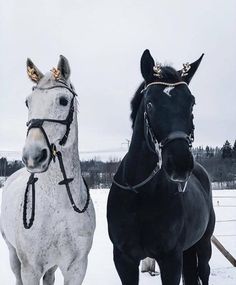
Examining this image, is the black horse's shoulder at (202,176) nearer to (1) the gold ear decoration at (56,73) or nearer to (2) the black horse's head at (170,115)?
(2) the black horse's head at (170,115)

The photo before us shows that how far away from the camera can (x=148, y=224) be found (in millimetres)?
2971

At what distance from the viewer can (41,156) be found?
245 cm

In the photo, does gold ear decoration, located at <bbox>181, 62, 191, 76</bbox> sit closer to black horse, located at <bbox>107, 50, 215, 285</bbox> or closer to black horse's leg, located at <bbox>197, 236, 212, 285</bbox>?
black horse, located at <bbox>107, 50, 215, 285</bbox>

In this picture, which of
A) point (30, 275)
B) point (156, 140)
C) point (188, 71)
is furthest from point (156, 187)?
point (30, 275)

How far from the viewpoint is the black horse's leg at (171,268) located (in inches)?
115

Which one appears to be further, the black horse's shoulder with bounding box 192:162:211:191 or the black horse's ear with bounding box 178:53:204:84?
the black horse's shoulder with bounding box 192:162:211:191

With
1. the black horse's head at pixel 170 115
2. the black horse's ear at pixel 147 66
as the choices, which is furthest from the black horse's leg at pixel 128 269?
the black horse's ear at pixel 147 66

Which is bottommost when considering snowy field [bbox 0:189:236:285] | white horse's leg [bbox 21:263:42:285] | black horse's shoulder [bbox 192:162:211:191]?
snowy field [bbox 0:189:236:285]

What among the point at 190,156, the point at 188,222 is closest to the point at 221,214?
the point at 188,222

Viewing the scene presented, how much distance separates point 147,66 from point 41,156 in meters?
1.11

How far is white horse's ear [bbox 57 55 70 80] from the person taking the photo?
110 inches

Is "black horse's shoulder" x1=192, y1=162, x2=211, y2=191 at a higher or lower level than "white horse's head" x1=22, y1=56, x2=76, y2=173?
lower

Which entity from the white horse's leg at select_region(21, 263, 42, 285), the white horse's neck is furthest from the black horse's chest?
the white horse's leg at select_region(21, 263, 42, 285)

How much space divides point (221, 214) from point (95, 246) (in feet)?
27.3
